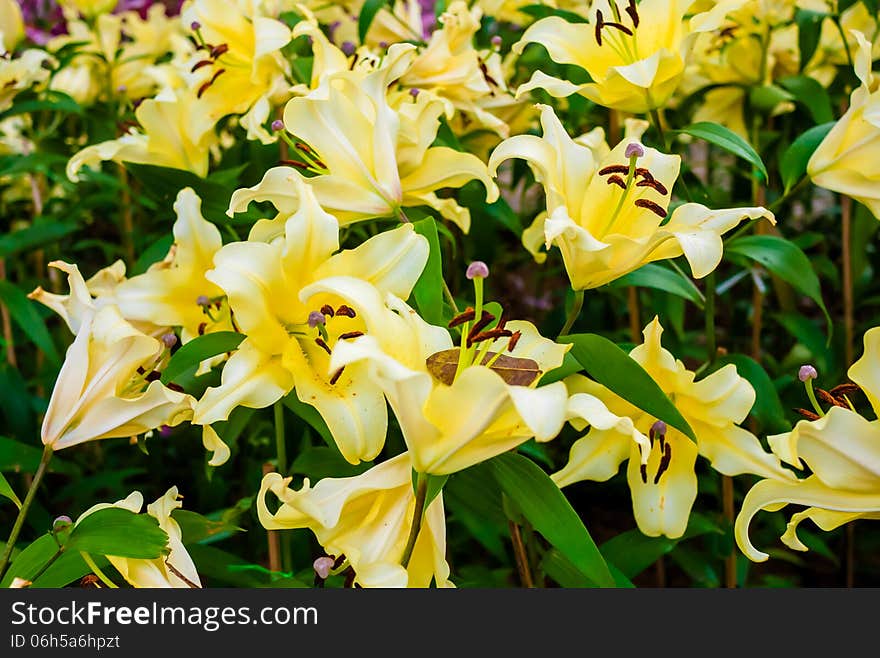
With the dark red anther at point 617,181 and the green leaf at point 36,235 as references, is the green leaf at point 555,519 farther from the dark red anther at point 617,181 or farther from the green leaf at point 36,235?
the green leaf at point 36,235

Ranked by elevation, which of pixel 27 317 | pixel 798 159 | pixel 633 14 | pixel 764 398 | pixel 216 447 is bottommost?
pixel 27 317

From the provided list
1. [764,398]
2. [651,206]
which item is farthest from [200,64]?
[764,398]

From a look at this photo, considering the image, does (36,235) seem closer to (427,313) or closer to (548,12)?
(548,12)

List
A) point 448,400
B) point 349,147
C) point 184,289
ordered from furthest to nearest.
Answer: point 184,289 → point 349,147 → point 448,400

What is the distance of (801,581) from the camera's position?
1.83 metres

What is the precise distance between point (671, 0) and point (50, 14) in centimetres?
193

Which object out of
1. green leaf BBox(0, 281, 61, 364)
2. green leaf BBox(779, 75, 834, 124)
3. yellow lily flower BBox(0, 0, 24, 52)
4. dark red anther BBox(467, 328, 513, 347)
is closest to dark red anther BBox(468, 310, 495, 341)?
dark red anther BBox(467, 328, 513, 347)

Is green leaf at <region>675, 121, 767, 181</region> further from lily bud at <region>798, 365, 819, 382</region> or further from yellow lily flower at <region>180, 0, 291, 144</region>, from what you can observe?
yellow lily flower at <region>180, 0, 291, 144</region>

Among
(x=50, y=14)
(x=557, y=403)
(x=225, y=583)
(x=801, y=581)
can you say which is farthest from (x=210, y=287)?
(x=50, y=14)

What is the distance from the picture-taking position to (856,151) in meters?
0.84

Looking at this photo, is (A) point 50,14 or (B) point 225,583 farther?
(A) point 50,14

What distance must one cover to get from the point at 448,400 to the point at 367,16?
2.25ft

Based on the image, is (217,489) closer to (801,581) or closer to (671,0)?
(671,0)

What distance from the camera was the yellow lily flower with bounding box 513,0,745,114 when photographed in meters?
0.84
